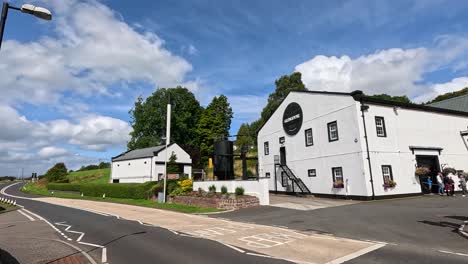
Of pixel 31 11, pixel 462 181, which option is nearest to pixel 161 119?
pixel 462 181

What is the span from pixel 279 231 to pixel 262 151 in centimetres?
2459

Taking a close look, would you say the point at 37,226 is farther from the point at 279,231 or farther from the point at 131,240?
the point at 279,231

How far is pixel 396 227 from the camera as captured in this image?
39.4 feet

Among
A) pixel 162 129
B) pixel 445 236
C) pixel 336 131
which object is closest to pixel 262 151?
pixel 336 131

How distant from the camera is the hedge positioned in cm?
3447

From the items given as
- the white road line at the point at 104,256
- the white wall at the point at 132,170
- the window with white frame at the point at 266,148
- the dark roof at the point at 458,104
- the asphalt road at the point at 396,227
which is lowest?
the white road line at the point at 104,256

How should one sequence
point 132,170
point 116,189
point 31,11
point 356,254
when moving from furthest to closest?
point 132,170, point 116,189, point 356,254, point 31,11

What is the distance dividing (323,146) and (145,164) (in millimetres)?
29475

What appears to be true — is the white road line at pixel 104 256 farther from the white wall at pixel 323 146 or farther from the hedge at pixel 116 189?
the hedge at pixel 116 189

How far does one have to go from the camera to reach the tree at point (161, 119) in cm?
6228

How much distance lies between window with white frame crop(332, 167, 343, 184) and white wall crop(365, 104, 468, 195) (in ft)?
9.65

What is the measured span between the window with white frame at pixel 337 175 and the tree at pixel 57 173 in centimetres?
6178

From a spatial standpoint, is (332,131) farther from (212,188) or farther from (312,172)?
(212,188)

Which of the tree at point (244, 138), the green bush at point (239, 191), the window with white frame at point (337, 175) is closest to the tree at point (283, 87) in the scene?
the tree at point (244, 138)
